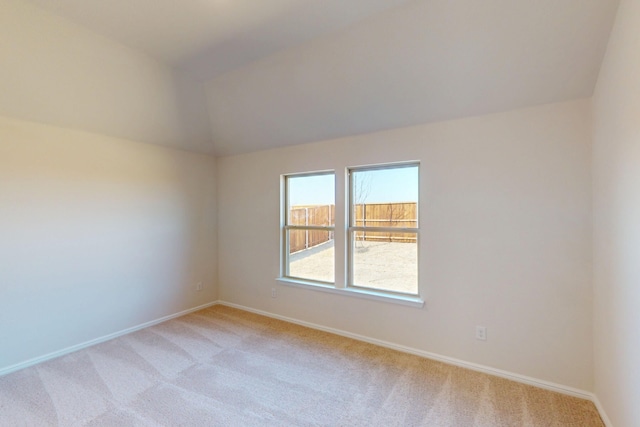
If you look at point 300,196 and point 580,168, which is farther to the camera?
point 300,196

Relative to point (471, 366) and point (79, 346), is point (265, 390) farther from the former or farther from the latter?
point (79, 346)

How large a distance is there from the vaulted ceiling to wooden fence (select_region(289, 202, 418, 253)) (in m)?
0.86

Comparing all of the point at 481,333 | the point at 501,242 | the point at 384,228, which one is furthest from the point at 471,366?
the point at 384,228

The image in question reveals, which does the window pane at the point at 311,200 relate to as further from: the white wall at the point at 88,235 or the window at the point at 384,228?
the white wall at the point at 88,235

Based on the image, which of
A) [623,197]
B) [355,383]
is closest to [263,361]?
[355,383]

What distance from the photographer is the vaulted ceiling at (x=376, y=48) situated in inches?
71.4

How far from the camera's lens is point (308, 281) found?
3.48 m

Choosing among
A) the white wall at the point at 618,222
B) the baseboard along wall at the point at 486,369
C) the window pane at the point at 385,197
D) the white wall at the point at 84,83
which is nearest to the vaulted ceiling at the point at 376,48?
the white wall at the point at 84,83

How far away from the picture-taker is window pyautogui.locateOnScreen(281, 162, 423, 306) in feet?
9.42

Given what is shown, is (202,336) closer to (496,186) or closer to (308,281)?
(308,281)

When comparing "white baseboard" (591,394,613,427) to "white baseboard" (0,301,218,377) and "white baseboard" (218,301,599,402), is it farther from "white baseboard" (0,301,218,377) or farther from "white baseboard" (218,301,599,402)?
"white baseboard" (0,301,218,377)

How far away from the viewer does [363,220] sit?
3150 mm

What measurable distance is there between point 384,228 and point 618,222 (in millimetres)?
1739

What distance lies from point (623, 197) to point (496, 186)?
0.85 m
